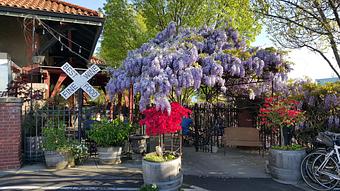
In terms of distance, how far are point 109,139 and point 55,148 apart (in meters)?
1.12

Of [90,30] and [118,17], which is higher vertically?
[118,17]

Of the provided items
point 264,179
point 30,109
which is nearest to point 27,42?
point 30,109

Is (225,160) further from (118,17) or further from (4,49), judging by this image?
(118,17)

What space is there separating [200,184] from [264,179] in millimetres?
1367

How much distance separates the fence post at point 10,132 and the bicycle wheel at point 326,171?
5.75 metres

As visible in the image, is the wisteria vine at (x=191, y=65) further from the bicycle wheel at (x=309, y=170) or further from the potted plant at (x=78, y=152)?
the bicycle wheel at (x=309, y=170)

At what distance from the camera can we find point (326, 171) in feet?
16.1

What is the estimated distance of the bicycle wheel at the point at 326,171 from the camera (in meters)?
4.81

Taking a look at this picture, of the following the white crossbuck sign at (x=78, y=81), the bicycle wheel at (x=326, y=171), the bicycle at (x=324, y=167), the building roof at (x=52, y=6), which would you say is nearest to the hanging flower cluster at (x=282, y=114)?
the bicycle at (x=324, y=167)

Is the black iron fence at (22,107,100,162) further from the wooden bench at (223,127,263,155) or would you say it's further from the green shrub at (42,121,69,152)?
the wooden bench at (223,127,263,155)

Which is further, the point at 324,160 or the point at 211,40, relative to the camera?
the point at 211,40

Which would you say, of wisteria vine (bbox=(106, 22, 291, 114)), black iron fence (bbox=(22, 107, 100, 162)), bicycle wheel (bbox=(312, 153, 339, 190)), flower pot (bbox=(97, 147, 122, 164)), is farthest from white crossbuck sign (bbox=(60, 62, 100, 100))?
bicycle wheel (bbox=(312, 153, 339, 190))

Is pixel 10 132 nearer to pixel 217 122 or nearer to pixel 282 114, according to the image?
pixel 282 114

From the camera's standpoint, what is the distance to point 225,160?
7.02 m
